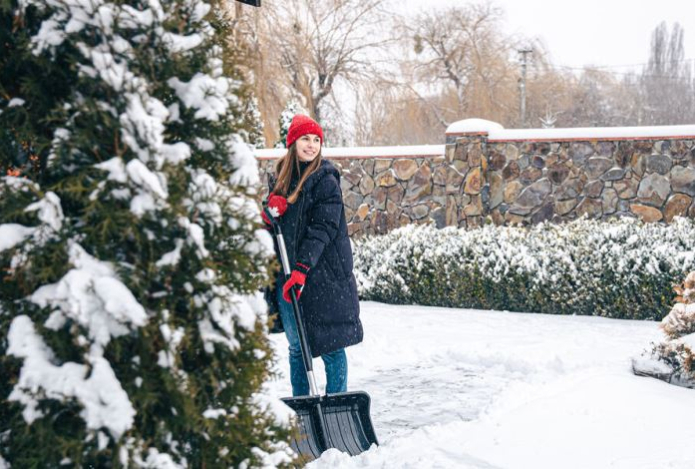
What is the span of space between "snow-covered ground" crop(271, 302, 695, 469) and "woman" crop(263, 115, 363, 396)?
2.14 ft

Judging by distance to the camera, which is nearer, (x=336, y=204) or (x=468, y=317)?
(x=336, y=204)

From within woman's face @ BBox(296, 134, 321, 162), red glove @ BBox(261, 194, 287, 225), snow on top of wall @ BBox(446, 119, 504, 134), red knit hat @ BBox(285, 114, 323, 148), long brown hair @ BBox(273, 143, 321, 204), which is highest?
snow on top of wall @ BBox(446, 119, 504, 134)

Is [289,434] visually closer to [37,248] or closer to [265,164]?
[37,248]

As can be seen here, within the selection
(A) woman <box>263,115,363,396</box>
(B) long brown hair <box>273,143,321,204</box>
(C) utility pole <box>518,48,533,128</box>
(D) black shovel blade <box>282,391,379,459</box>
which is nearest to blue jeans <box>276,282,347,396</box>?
(A) woman <box>263,115,363,396</box>

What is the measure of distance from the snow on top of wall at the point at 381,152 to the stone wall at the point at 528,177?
0.02 meters

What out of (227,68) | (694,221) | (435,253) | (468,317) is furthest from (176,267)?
(694,221)

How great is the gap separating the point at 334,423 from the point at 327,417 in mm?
44

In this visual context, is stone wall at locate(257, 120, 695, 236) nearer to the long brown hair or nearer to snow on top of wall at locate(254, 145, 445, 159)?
snow on top of wall at locate(254, 145, 445, 159)

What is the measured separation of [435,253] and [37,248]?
6.94 m

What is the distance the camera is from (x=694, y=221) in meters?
8.48

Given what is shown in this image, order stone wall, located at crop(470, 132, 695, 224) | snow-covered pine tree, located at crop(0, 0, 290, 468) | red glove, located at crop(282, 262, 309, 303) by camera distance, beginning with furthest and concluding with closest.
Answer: stone wall, located at crop(470, 132, 695, 224), red glove, located at crop(282, 262, 309, 303), snow-covered pine tree, located at crop(0, 0, 290, 468)

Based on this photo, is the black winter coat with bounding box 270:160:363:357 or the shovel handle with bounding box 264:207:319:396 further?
the black winter coat with bounding box 270:160:363:357

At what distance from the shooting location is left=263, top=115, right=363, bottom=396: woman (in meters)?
4.02

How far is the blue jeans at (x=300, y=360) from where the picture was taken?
13.6 feet
